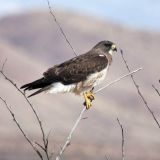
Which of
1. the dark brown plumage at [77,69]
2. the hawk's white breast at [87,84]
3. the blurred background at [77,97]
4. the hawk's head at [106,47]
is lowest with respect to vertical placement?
the blurred background at [77,97]

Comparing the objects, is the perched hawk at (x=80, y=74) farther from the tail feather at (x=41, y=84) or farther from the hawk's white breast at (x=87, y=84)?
the tail feather at (x=41, y=84)

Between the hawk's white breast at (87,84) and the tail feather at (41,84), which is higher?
the tail feather at (41,84)

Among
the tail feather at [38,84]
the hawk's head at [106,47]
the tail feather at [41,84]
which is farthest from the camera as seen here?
the hawk's head at [106,47]

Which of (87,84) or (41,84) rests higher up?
(41,84)

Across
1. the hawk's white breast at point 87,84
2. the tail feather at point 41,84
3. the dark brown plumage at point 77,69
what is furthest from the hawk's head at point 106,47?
the tail feather at point 41,84

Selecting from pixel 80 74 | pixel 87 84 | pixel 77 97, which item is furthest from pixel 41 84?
pixel 77 97

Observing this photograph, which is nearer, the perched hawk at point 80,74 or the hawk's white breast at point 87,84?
the perched hawk at point 80,74

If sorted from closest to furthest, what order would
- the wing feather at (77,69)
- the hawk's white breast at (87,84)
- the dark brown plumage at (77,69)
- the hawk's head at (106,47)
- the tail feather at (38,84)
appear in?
1. the tail feather at (38,84)
2. the dark brown plumage at (77,69)
3. the wing feather at (77,69)
4. the hawk's white breast at (87,84)
5. the hawk's head at (106,47)

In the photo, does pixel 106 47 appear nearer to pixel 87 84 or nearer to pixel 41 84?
pixel 87 84

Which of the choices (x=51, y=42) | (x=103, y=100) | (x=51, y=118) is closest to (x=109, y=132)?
(x=51, y=118)

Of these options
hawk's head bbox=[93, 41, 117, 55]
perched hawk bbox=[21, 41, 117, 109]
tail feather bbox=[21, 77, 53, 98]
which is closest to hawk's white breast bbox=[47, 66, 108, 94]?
perched hawk bbox=[21, 41, 117, 109]

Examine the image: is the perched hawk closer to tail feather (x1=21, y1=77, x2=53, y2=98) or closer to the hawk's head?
tail feather (x1=21, y1=77, x2=53, y2=98)

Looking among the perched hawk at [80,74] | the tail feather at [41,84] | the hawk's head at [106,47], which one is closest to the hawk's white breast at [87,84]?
the perched hawk at [80,74]

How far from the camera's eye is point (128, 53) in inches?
6422
